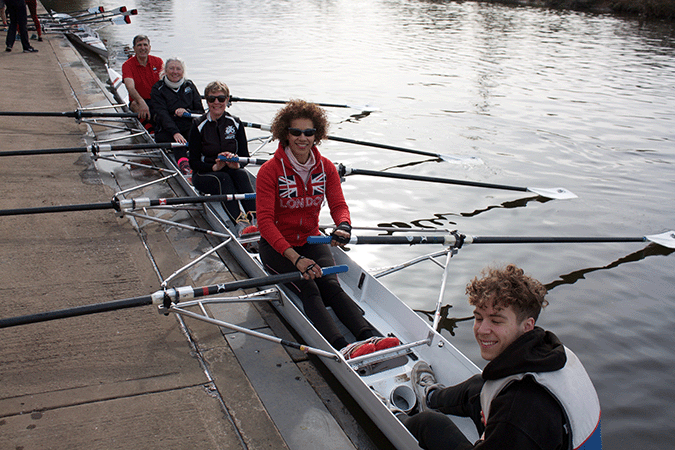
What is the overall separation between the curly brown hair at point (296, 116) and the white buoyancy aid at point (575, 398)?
112 inches

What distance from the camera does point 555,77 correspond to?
17.9 metres

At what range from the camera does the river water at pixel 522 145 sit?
5.50 meters

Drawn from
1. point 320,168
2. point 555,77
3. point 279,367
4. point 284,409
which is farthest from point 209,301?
point 555,77

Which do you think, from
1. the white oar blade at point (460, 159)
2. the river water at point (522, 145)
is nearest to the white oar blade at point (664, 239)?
the river water at point (522, 145)

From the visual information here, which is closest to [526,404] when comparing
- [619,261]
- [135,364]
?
[135,364]

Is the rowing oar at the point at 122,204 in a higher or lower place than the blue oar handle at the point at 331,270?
higher

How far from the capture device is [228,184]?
665cm

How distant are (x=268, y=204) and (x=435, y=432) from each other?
245cm

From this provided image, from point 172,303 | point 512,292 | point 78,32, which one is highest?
point 78,32

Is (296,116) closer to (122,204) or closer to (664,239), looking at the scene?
(122,204)

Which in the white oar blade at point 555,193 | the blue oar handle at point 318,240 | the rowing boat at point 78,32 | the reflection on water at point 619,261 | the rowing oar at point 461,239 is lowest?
the reflection on water at point 619,261

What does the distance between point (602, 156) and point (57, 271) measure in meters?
10.6

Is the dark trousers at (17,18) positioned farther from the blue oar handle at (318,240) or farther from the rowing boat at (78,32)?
the blue oar handle at (318,240)

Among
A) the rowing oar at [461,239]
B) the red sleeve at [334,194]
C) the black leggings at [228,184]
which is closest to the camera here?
the rowing oar at [461,239]
